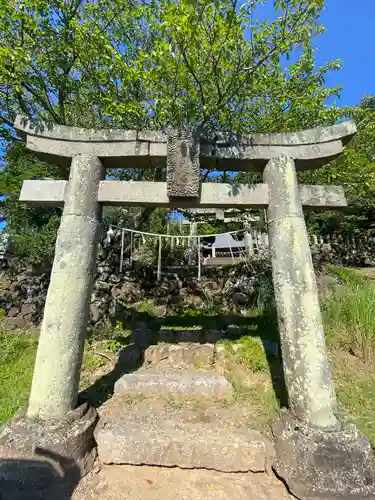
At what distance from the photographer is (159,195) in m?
3.21

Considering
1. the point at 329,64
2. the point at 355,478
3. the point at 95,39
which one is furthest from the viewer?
the point at 329,64

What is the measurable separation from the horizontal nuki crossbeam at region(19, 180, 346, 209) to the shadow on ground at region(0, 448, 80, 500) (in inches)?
101

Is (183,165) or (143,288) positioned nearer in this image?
(183,165)

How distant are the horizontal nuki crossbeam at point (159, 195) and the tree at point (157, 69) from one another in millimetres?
1844

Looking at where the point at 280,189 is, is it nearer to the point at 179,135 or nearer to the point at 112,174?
the point at 179,135

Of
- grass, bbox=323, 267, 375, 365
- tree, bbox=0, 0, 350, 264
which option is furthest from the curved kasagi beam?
grass, bbox=323, 267, 375, 365

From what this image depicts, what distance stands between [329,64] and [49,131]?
5.92m

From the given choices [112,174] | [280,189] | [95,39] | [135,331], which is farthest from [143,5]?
[135,331]

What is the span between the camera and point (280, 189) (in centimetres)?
316

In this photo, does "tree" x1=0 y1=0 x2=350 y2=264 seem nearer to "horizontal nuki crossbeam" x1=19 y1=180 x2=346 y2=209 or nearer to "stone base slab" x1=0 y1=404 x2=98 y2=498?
"horizontal nuki crossbeam" x1=19 y1=180 x2=346 y2=209

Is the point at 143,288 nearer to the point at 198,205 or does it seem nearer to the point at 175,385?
the point at 175,385

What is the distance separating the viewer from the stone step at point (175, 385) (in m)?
3.62

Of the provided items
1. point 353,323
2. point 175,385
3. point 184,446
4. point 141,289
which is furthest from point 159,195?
point 141,289

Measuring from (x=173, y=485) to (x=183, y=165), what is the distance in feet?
10.7
